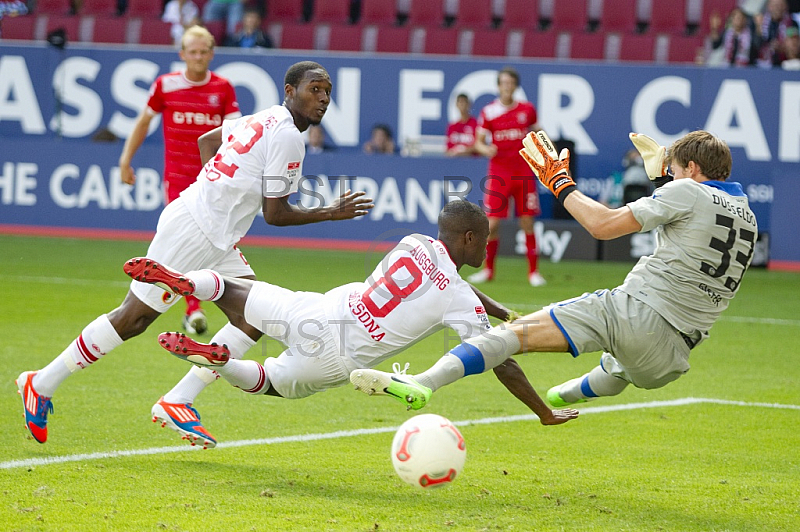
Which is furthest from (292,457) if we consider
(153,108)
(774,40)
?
(774,40)

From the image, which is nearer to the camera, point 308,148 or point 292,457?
point 292,457

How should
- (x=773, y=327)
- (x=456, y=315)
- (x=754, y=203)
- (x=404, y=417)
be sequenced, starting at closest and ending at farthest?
(x=456, y=315) < (x=404, y=417) < (x=773, y=327) < (x=754, y=203)

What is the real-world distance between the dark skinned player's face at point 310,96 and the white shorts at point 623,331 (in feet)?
5.90

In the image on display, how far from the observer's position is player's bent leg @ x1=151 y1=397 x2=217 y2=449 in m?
5.70

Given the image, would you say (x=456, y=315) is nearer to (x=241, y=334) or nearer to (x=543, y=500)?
(x=543, y=500)

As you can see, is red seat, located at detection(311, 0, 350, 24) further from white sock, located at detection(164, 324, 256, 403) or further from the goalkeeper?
the goalkeeper

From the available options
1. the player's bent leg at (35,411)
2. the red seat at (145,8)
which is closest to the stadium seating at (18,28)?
the red seat at (145,8)

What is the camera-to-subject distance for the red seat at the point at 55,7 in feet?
69.6

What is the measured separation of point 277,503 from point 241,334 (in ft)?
4.71

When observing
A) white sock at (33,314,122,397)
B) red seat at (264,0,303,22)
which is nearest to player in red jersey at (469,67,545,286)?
white sock at (33,314,122,397)

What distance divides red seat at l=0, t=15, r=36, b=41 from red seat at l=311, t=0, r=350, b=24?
5137mm

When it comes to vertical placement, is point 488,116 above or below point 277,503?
above

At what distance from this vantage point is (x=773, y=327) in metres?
11.1

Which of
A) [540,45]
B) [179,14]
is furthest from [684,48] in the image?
[179,14]
